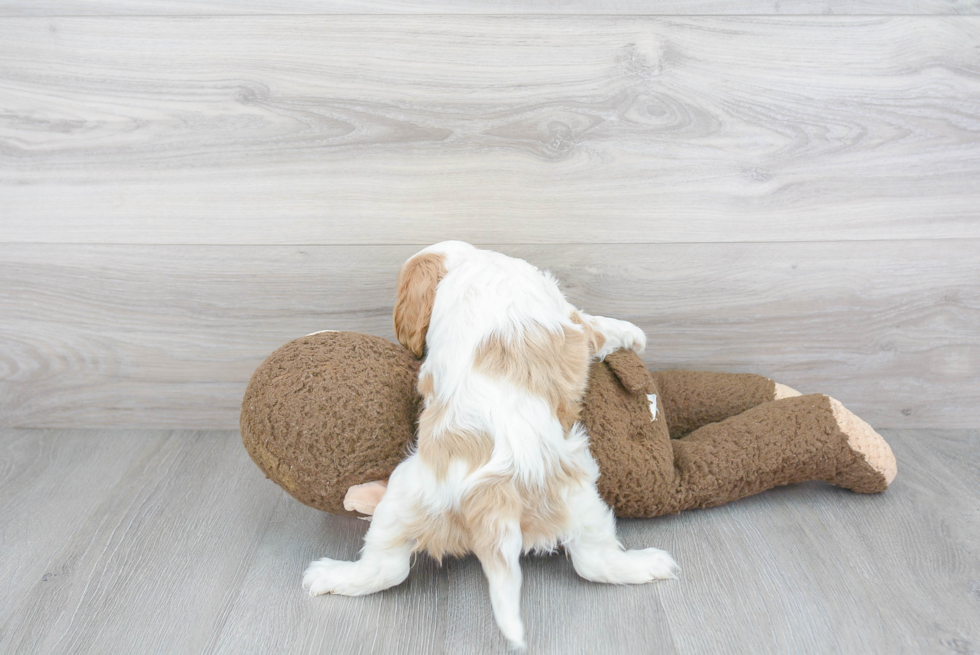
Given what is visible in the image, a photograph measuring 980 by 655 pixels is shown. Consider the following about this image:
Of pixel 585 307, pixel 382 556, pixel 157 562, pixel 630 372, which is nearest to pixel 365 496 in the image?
pixel 382 556

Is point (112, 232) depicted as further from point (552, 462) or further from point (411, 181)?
point (552, 462)

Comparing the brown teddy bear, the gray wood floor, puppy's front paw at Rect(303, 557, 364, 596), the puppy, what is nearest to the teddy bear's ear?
the brown teddy bear

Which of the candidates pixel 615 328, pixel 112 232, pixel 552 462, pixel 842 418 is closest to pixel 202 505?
pixel 112 232

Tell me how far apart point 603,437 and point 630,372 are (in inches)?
5.3

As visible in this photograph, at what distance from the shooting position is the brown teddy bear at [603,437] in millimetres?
1205

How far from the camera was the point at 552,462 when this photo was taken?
109 centimetres

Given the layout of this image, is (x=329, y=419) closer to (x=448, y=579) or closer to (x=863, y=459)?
(x=448, y=579)

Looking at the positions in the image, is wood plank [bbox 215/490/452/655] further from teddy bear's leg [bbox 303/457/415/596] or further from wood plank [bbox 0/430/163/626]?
wood plank [bbox 0/430/163/626]

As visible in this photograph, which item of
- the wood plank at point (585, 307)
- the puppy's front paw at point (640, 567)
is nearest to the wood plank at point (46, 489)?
the wood plank at point (585, 307)

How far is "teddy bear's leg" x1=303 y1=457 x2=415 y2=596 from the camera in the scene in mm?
1099

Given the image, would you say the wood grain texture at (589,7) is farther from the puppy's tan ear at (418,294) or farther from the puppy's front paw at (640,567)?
the puppy's front paw at (640,567)

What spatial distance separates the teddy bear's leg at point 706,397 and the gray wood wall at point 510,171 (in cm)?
11

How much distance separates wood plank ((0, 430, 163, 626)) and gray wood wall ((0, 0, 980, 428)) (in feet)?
0.75

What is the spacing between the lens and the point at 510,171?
1509 mm
